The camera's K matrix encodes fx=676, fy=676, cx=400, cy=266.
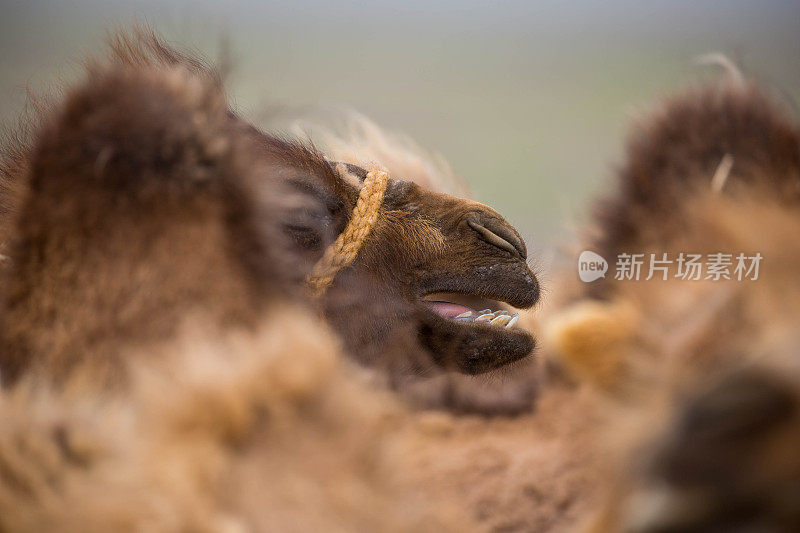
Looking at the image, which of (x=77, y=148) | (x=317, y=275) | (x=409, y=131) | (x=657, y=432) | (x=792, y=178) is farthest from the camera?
(x=409, y=131)

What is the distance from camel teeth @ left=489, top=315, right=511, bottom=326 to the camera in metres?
0.91

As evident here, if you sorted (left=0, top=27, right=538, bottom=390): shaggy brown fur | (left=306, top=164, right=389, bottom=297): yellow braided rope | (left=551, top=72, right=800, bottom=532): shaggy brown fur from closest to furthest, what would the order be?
(left=551, top=72, right=800, bottom=532): shaggy brown fur → (left=0, top=27, right=538, bottom=390): shaggy brown fur → (left=306, top=164, right=389, bottom=297): yellow braided rope

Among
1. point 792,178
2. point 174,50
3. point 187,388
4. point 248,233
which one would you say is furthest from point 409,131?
point 187,388

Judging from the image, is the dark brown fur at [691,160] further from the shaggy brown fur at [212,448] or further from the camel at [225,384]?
the shaggy brown fur at [212,448]

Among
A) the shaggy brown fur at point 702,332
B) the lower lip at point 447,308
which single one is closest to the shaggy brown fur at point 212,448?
the shaggy brown fur at point 702,332

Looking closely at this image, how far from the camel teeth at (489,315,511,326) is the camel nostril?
0.29ft

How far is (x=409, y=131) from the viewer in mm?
1575

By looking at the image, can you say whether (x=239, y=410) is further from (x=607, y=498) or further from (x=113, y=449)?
(x=607, y=498)

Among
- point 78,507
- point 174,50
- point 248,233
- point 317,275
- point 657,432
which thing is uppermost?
point 174,50

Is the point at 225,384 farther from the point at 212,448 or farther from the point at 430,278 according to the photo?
the point at 430,278

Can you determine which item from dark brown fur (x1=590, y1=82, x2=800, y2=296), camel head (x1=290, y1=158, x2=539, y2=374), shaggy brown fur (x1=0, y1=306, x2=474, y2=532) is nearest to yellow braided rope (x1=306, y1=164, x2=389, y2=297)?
camel head (x1=290, y1=158, x2=539, y2=374)

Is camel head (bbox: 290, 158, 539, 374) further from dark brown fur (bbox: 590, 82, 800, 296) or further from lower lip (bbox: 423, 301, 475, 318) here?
dark brown fur (bbox: 590, 82, 800, 296)

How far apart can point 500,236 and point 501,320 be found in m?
0.12

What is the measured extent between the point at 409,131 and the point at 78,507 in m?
1.28
